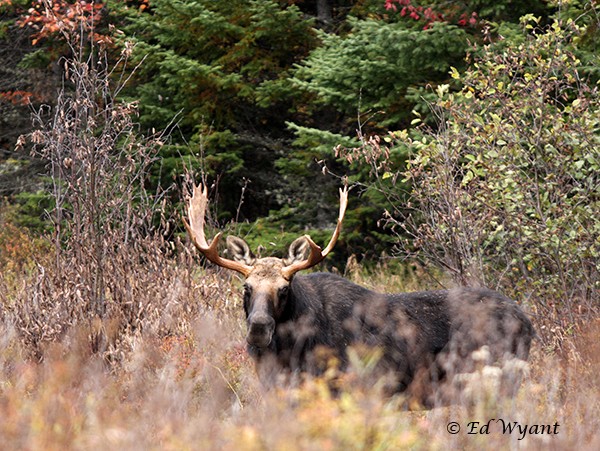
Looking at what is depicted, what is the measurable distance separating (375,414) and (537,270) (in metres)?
5.46

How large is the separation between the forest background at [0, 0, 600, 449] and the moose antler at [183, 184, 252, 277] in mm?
626

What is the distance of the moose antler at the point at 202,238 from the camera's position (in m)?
6.64

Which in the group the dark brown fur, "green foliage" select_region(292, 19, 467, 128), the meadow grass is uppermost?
"green foliage" select_region(292, 19, 467, 128)

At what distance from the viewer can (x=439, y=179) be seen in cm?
944

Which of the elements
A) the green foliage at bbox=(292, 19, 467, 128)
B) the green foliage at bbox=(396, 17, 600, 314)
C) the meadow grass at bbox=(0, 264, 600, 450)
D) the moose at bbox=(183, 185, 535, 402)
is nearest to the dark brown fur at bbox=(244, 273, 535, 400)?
the moose at bbox=(183, 185, 535, 402)

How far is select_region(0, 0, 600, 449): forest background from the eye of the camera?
788cm

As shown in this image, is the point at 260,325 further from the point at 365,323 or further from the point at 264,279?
the point at 365,323

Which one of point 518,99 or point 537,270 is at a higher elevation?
point 518,99

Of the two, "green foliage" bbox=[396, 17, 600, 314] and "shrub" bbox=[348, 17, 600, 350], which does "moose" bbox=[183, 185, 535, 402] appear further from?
"green foliage" bbox=[396, 17, 600, 314]

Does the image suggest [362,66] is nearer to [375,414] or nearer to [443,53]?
[443,53]

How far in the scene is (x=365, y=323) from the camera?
6707 millimetres

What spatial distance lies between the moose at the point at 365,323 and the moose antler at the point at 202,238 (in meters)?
0.01

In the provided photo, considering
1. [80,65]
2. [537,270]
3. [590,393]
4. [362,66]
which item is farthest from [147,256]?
[362,66]

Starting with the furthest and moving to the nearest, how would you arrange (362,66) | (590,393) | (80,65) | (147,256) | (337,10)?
(337,10)
(362,66)
(147,256)
(80,65)
(590,393)
